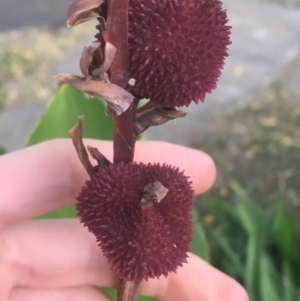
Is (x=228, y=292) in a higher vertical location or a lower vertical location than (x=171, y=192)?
lower

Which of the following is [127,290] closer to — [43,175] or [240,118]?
[43,175]

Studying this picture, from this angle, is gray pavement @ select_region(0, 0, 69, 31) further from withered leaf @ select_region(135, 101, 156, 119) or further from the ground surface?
withered leaf @ select_region(135, 101, 156, 119)

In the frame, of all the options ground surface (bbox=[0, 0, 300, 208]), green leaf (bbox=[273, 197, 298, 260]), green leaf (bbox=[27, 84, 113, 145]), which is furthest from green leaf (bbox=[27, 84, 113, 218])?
ground surface (bbox=[0, 0, 300, 208])

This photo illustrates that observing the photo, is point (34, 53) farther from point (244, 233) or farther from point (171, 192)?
point (171, 192)

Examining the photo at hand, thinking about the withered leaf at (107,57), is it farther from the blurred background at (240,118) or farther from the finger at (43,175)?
the blurred background at (240,118)

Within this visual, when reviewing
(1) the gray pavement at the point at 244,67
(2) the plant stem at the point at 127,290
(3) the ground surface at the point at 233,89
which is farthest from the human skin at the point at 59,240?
(1) the gray pavement at the point at 244,67

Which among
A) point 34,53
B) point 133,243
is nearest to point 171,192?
point 133,243
